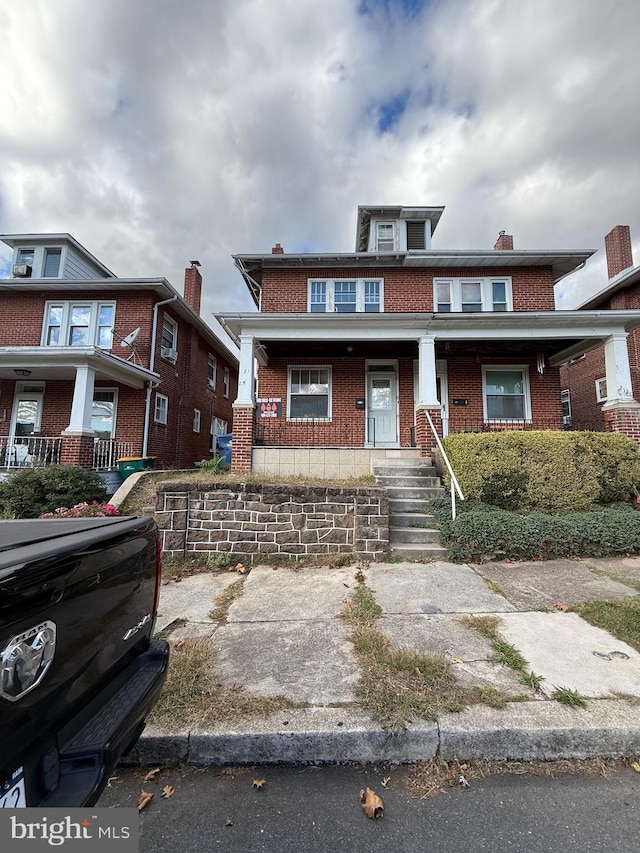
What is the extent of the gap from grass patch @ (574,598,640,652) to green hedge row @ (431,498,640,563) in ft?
5.20

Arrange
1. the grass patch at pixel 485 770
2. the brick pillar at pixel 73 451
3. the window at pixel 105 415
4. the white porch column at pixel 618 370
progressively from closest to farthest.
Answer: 1. the grass patch at pixel 485 770
2. the white porch column at pixel 618 370
3. the brick pillar at pixel 73 451
4. the window at pixel 105 415

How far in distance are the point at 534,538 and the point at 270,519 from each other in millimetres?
3813

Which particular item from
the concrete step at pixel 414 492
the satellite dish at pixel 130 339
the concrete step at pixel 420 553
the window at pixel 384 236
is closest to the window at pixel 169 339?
the satellite dish at pixel 130 339

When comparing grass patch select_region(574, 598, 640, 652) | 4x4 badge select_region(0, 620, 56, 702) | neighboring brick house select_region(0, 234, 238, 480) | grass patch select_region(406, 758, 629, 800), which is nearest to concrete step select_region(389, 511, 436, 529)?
grass patch select_region(574, 598, 640, 652)

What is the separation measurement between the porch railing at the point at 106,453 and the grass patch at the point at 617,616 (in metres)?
10.4

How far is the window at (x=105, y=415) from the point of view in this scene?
1210 cm

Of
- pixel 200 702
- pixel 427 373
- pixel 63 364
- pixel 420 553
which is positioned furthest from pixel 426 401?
pixel 63 364

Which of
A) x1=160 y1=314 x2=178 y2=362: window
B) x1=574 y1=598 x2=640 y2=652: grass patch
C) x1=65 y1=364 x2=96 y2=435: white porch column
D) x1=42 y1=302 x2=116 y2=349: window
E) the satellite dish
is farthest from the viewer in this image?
x1=160 y1=314 x2=178 y2=362: window

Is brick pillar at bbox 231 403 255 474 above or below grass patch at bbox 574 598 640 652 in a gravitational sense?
above

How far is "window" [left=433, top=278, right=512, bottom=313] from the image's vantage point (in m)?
11.6

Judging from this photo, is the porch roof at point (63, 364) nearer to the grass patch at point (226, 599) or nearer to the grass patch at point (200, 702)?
the grass patch at point (226, 599)

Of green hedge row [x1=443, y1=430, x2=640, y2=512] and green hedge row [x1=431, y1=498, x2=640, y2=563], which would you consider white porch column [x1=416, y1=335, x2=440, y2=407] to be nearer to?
green hedge row [x1=443, y1=430, x2=640, y2=512]

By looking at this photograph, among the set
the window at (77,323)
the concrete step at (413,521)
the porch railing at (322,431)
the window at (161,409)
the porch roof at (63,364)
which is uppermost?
the window at (77,323)

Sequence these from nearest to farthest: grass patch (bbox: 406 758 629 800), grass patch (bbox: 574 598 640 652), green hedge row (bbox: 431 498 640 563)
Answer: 1. grass patch (bbox: 406 758 629 800)
2. grass patch (bbox: 574 598 640 652)
3. green hedge row (bbox: 431 498 640 563)
